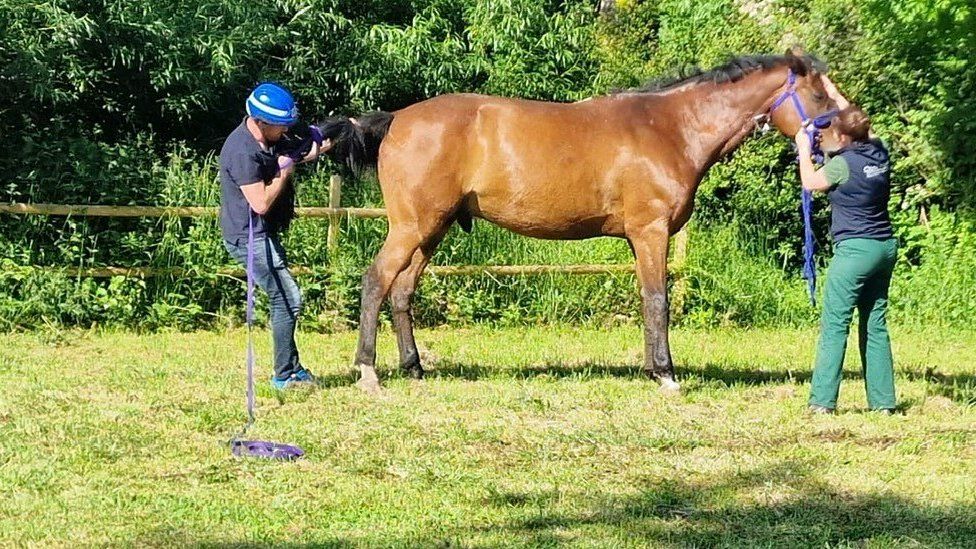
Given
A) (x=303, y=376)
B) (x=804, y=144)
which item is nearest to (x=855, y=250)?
(x=804, y=144)

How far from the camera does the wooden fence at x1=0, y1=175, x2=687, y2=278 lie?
11.5m

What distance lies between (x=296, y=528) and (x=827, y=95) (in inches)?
203

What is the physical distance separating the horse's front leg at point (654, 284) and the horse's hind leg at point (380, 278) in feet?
5.27

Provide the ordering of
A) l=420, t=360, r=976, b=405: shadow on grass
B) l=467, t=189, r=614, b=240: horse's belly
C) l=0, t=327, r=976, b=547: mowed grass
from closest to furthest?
1. l=0, t=327, r=976, b=547: mowed grass
2. l=467, t=189, r=614, b=240: horse's belly
3. l=420, t=360, r=976, b=405: shadow on grass

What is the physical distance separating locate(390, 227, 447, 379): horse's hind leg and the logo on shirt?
313 centimetres

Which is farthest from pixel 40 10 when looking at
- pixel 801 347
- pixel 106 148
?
pixel 801 347

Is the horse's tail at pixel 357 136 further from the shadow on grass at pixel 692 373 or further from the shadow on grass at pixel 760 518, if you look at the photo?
the shadow on grass at pixel 760 518

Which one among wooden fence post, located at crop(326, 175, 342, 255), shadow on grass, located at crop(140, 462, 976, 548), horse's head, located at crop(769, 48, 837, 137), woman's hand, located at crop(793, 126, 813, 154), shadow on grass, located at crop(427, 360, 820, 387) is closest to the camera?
shadow on grass, located at crop(140, 462, 976, 548)

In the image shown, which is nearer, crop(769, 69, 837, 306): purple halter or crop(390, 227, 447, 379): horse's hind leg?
crop(769, 69, 837, 306): purple halter

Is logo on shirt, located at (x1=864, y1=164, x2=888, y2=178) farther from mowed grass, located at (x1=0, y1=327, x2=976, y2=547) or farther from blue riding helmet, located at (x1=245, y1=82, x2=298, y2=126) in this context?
blue riding helmet, located at (x1=245, y1=82, x2=298, y2=126)

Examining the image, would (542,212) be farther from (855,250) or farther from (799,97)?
(855,250)

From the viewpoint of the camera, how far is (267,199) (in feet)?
24.7

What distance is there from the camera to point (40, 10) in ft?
35.8

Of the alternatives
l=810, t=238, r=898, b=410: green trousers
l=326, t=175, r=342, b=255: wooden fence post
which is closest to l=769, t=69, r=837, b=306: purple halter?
l=810, t=238, r=898, b=410: green trousers
